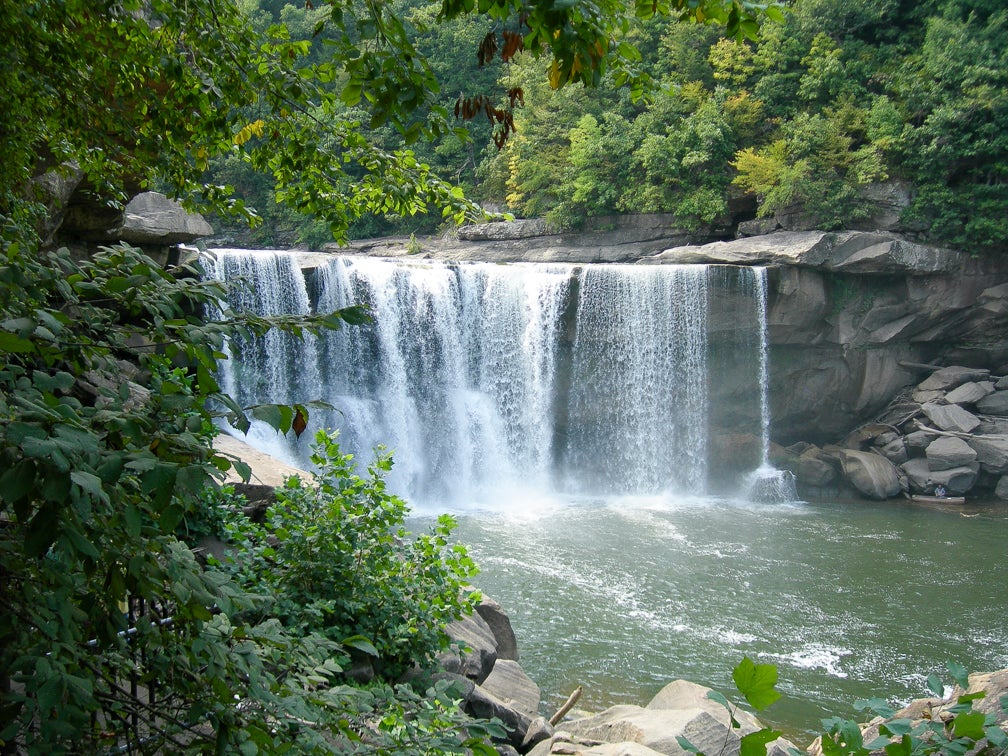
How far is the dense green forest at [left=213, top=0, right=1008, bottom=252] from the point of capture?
17.6 meters

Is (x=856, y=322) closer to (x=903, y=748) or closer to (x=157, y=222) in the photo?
(x=157, y=222)

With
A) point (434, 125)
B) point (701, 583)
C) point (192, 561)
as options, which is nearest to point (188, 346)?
point (192, 561)

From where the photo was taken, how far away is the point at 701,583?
1077cm

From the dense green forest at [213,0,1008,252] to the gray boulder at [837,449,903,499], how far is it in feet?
16.8

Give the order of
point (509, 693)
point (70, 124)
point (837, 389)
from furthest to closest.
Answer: point (837, 389), point (509, 693), point (70, 124)

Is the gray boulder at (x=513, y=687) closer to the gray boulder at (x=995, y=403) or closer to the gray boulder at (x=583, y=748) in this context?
the gray boulder at (x=583, y=748)

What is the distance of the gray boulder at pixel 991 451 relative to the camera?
51.9 feet

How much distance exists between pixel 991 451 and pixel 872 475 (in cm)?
227

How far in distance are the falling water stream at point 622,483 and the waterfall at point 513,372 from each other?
0.04 meters

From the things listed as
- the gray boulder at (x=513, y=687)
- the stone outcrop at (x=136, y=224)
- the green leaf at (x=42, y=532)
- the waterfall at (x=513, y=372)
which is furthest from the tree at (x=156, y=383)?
the waterfall at (x=513, y=372)

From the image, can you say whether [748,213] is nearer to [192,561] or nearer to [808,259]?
[808,259]

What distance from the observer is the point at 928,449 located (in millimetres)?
16312

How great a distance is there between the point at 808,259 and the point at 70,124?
51.2 ft

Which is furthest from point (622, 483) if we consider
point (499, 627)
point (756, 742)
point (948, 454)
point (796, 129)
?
point (756, 742)
